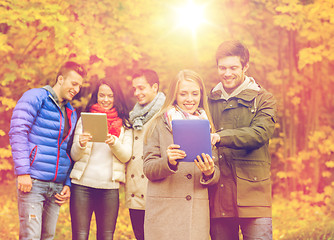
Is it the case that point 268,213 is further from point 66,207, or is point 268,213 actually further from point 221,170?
point 66,207

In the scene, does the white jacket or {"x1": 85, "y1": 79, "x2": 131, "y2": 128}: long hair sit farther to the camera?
{"x1": 85, "y1": 79, "x2": 131, "y2": 128}: long hair

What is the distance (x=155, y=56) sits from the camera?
7.73m

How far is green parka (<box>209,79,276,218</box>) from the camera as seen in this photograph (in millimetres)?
3021

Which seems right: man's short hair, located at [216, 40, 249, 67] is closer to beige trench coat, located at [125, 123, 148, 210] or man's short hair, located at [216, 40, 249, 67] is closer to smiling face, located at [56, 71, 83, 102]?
beige trench coat, located at [125, 123, 148, 210]

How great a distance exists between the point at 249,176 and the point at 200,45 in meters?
5.00

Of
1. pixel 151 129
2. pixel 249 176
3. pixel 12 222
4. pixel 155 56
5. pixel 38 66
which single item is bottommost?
pixel 12 222

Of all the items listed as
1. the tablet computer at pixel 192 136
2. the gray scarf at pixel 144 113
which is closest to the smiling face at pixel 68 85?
the gray scarf at pixel 144 113

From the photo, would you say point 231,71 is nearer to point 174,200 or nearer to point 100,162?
point 174,200

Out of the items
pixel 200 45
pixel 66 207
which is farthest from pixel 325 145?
pixel 66 207

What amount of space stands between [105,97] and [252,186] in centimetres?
171

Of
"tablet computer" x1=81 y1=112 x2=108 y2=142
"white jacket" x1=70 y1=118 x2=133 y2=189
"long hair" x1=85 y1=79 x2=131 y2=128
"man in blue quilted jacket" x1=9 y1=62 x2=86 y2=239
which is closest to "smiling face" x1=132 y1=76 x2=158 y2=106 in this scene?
"long hair" x1=85 y1=79 x2=131 y2=128

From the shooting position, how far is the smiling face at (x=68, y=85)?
3.86 meters

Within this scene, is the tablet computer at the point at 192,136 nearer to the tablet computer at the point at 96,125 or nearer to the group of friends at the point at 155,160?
the group of friends at the point at 155,160

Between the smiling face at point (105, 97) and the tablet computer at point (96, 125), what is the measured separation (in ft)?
1.61
